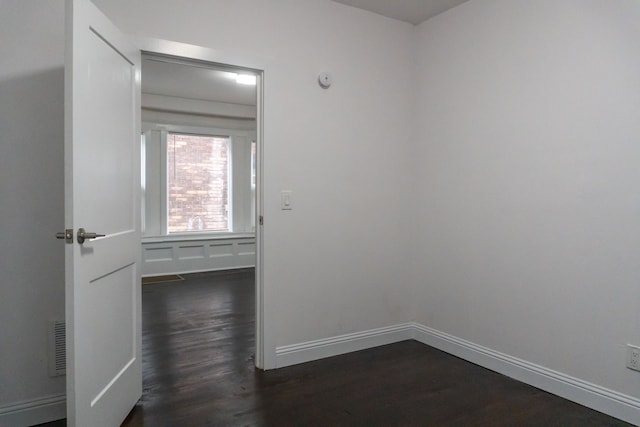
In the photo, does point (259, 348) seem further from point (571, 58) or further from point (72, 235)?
point (571, 58)

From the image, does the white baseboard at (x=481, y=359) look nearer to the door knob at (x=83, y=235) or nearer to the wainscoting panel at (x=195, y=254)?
the door knob at (x=83, y=235)

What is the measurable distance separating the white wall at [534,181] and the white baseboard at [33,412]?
252cm

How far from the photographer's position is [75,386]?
62.2 inches

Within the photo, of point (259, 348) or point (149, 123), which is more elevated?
point (149, 123)

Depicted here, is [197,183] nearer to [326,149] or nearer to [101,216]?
[326,149]

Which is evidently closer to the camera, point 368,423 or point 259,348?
point 368,423

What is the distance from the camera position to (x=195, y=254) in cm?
633

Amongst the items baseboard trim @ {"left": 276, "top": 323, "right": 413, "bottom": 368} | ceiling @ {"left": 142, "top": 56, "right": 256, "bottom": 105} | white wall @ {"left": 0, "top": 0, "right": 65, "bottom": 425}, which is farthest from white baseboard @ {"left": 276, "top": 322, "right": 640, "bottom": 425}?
ceiling @ {"left": 142, "top": 56, "right": 256, "bottom": 105}

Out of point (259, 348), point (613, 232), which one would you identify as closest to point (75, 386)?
point (259, 348)

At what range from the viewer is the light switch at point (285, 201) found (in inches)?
109

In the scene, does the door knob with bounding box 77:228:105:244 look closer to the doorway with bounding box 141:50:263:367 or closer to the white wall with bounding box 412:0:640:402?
the white wall with bounding box 412:0:640:402

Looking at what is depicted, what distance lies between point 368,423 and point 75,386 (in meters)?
1.36

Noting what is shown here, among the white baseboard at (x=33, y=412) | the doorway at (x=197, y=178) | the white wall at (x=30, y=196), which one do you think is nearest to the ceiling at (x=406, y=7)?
the white wall at (x=30, y=196)

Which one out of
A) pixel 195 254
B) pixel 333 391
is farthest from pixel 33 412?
pixel 195 254
